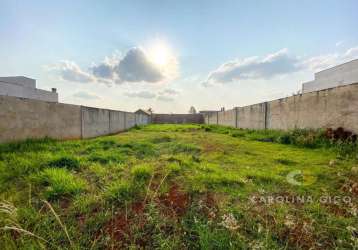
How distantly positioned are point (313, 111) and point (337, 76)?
13727 mm

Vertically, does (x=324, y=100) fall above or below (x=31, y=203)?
above

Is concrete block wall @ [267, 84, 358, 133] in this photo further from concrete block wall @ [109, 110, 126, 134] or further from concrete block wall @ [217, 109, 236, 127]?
concrete block wall @ [109, 110, 126, 134]

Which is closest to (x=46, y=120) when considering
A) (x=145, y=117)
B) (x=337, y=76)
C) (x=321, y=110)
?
(x=321, y=110)

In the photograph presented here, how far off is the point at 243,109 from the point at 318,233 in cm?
926

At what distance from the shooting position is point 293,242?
1123 mm

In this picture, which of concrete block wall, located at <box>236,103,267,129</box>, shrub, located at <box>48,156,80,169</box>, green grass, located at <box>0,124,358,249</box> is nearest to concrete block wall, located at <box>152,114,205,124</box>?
concrete block wall, located at <box>236,103,267,129</box>

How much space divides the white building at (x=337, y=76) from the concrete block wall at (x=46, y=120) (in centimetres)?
1769

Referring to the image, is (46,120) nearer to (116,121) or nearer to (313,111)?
(116,121)

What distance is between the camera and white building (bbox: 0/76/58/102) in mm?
15797

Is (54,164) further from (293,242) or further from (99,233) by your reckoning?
(293,242)

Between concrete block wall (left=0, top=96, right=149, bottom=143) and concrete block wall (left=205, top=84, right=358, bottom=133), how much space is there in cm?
757

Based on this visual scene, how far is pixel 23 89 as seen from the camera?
Answer: 704 inches

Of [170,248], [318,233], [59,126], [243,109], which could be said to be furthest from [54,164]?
[243,109]

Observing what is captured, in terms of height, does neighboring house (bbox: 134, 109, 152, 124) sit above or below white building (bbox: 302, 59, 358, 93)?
below
